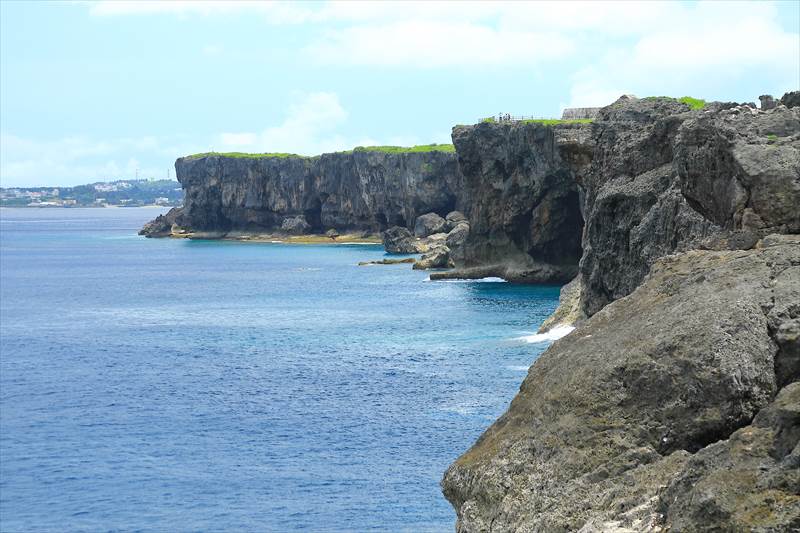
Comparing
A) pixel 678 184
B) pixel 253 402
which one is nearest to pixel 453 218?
pixel 253 402

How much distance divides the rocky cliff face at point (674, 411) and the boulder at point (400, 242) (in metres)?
137

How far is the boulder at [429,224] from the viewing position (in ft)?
535

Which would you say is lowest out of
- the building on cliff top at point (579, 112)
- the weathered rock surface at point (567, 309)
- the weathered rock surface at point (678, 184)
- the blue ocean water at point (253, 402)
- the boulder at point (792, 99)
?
the blue ocean water at point (253, 402)

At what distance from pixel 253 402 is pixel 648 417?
38561mm

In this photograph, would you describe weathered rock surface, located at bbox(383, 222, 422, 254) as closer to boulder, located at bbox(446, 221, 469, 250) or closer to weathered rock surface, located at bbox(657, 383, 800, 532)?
boulder, located at bbox(446, 221, 469, 250)

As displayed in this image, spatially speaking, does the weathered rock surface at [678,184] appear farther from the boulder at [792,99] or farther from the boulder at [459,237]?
the boulder at [459,237]

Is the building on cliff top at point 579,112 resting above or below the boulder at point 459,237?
above

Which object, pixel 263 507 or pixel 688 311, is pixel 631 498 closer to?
pixel 688 311

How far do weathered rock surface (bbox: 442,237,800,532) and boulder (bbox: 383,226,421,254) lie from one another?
457ft

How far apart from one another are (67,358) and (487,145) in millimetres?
58574

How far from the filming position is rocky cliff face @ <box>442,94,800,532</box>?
8930 millimetres

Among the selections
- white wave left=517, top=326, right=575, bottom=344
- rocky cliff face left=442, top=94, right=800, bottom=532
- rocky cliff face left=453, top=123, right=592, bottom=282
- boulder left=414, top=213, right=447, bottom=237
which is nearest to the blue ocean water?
white wave left=517, top=326, right=575, bottom=344

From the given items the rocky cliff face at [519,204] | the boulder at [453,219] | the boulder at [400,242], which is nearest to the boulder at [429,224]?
the boulder at [453,219]

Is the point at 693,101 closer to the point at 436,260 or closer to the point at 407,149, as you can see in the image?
the point at 436,260
